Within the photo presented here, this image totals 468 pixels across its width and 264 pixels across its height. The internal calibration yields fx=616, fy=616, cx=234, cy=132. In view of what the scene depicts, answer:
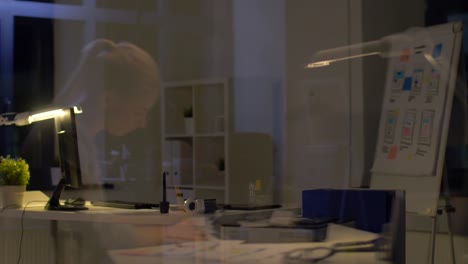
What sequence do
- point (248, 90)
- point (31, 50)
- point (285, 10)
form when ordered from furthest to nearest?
point (31, 50)
point (248, 90)
point (285, 10)

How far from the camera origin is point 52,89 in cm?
583

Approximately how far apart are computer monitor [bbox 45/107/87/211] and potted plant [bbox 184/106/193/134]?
1.82 metres

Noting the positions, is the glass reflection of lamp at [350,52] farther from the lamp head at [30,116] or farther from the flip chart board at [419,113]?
the lamp head at [30,116]

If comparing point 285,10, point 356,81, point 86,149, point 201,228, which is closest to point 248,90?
point 285,10

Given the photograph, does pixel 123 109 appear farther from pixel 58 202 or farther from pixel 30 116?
pixel 58 202

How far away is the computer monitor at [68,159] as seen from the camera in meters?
3.60

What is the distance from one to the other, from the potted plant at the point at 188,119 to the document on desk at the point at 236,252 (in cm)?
330

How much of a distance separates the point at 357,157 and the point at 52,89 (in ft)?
10.1

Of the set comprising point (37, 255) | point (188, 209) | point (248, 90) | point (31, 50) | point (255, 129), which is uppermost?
point (31, 50)

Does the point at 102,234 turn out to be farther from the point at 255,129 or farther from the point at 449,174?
the point at 449,174

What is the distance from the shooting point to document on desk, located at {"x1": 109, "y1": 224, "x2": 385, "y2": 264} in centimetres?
172

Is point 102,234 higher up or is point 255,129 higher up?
point 255,129

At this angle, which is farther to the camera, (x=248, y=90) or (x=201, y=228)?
(x=248, y=90)

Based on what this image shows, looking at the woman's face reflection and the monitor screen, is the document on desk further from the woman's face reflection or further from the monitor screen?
the woman's face reflection
